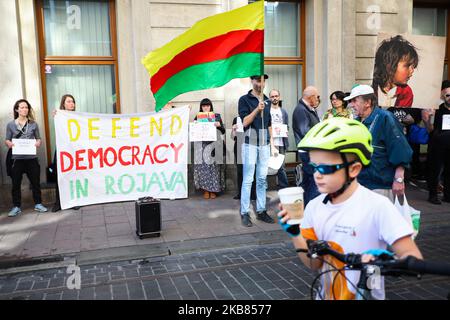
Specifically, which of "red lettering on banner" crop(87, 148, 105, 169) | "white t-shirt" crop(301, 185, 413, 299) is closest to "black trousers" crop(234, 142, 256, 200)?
"red lettering on banner" crop(87, 148, 105, 169)

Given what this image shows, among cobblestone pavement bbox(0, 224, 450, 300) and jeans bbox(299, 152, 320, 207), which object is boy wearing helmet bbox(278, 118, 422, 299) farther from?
jeans bbox(299, 152, 320, 207)

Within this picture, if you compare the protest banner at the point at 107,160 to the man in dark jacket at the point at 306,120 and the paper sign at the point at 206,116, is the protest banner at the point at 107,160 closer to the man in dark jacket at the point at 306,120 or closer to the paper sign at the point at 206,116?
the paper sign at the point at 206,116

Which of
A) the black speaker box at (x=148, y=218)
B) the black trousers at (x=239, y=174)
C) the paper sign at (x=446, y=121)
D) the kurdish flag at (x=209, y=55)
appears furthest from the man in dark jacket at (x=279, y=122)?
the black speaker box at (x=148, y=218)

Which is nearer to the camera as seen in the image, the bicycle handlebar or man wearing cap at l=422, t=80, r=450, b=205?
the bicycle handlebar

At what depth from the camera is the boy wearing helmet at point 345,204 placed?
2.17 metres

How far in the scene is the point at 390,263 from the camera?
1.80 metres

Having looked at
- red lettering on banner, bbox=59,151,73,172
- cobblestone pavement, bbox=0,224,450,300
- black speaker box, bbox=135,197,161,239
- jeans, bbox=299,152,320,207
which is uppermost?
red lettering on banner, bbox=59,151,73,172

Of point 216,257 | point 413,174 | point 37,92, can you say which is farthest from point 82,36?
point 413,174

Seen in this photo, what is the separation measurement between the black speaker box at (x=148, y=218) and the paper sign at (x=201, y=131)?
2704mm

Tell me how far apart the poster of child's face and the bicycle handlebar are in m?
6.77

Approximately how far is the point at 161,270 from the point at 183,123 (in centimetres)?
340

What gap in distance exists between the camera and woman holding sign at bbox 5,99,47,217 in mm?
7836

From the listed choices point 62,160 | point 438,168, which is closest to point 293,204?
point 62,160

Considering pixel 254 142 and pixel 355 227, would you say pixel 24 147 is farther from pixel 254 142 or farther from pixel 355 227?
pixel 355 227
